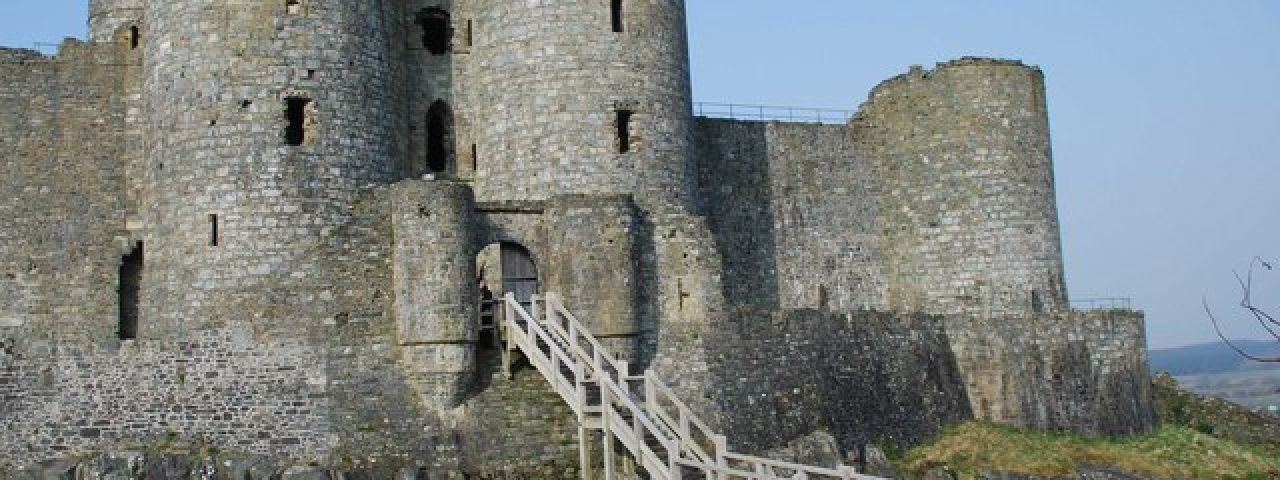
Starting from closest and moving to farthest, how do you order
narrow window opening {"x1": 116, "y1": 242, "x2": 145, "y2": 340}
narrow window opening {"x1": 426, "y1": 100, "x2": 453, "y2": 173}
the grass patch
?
narrow window opening {"x1": 116, "y1": 242, "x2": 145, "y2": 340}, narrow window opening {"x1": 426, "y1": 100, "x2": 453, "y2": 173}, the grass patch

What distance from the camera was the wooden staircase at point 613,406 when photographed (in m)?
22.7

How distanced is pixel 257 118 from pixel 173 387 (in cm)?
500

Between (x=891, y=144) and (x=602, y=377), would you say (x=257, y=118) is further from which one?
(x=891, y=144)

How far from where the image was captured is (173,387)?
80.0ft

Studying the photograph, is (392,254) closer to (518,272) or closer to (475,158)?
(518,272)

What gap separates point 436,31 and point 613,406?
998 cm

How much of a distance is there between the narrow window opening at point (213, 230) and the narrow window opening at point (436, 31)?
260 inches

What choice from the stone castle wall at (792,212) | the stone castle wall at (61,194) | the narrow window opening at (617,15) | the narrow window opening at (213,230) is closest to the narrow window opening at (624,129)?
the narrow window opening at (617,15)

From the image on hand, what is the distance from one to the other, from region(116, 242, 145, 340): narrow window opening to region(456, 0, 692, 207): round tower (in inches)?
272

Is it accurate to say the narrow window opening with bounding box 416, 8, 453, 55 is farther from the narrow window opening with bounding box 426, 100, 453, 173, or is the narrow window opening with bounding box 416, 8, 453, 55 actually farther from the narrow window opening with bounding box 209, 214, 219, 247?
the narrow window opening with bounding box 209, 214, 219, 247

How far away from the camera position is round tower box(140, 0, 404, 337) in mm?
24984

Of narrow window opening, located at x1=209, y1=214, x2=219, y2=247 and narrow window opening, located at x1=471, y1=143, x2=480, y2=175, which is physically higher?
narrow window opening, located at x1=471, y1=143, x2=480, y2=175

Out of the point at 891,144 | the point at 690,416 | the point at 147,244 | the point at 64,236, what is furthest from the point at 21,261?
the point at 891,144

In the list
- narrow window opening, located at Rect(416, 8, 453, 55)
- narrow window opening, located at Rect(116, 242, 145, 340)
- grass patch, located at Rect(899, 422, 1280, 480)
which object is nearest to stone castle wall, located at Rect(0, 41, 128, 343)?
narrow window opening, located at Rect(116, 242, 145, 340)
